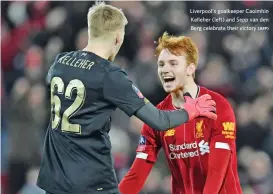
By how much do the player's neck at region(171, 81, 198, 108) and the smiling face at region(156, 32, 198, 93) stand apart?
0.02 metres

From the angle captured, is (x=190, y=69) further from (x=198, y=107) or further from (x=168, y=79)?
(x=198, y=107)

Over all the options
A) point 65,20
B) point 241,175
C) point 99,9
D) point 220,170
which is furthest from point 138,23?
point 99,9

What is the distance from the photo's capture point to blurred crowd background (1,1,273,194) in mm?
4309

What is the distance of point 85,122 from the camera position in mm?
2180

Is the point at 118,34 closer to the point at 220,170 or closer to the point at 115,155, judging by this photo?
the point at 220,170

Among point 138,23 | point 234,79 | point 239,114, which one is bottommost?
point 239,114

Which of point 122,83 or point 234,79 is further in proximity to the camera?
point 234,79

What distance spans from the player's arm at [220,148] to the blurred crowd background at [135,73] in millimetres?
1443

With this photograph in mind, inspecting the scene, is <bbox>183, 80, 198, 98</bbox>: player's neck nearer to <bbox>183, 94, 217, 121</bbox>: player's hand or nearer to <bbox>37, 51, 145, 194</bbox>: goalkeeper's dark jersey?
<bbox>183, 94, 217, 121</bbox>: player's hand

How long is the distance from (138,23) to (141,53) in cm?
23

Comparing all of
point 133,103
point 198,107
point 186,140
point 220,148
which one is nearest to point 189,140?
point 186,140

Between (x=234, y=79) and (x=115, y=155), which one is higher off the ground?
(x=234, y=79)

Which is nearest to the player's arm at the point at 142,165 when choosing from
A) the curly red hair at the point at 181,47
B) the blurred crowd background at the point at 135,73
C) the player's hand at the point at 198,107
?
the curly red hair at the point at 181,47

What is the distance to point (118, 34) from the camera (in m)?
2.23
